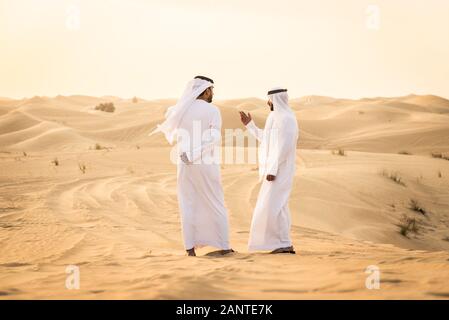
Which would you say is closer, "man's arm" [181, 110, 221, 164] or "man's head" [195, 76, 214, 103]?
"man's arm" [181, 110, 221, 164]

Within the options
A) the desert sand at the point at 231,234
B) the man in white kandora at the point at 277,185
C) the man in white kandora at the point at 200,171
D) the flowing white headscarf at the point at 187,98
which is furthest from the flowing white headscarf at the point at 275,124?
the desert sand at the point at 231,234

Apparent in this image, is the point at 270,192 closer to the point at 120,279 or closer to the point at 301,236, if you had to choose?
the point at 301,236

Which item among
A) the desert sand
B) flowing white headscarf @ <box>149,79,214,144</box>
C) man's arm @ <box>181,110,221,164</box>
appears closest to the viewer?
the desert sand

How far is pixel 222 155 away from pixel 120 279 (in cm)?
1413

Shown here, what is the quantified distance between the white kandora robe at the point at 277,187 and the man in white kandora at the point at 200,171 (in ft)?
1.30

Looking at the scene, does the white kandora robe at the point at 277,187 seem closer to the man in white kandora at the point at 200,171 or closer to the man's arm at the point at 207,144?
the man in white kandora at the point at 200,171

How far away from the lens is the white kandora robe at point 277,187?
20.1 ft

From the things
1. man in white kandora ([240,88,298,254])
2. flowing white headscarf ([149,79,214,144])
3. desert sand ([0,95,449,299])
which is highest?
flowing white headscarf ([149,79,214,144])

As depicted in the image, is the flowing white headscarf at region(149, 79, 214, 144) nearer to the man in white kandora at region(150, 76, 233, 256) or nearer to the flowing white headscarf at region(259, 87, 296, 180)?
the man in white kandora at region(150, 76, 233, 256)

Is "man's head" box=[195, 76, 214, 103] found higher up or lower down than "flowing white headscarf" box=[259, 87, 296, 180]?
higher up

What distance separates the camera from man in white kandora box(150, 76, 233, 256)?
609 cm

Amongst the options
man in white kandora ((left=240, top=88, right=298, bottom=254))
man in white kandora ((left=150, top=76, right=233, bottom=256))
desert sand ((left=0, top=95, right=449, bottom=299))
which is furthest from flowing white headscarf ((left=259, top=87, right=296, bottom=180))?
desert sand ((left=0, top=95, right=449, bottom=299))

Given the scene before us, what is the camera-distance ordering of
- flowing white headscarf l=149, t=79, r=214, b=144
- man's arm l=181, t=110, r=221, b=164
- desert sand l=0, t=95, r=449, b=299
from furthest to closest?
flowing white headscarf l=149, t=79, r=214, b=144 → man's arm l=181, t=110, r=221, b=164 → desert sand l=0, t=95, r=449, b=299
